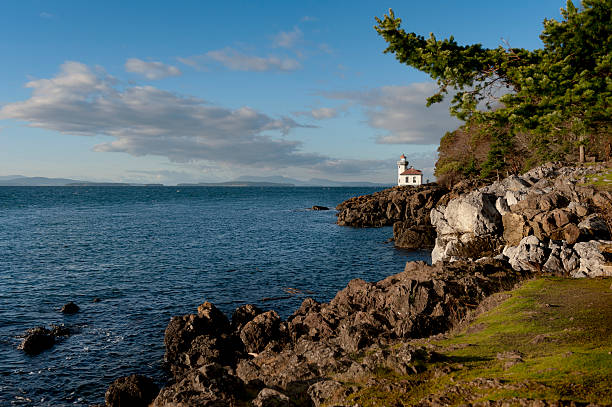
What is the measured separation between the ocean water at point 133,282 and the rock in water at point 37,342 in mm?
613

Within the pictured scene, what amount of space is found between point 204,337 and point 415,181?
144625mm

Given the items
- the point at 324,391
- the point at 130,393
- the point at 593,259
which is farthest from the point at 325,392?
the point at 593,259

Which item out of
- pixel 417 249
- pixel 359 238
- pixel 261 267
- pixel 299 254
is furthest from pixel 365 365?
pixel 359 238

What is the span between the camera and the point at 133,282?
3772cm

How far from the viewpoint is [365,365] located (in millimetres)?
11641

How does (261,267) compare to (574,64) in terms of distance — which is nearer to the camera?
(574,64)

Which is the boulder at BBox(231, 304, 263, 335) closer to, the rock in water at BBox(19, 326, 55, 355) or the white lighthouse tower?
the rock in water at BBox(19, 326, 55, 355)

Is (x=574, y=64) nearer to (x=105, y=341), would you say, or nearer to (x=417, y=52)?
(x=417, y=52)

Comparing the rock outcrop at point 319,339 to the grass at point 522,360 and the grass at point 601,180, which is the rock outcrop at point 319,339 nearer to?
the grass at point 522,360

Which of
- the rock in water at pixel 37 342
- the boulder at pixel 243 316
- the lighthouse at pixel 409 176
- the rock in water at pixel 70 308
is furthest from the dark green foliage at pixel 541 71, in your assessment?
the lighthouse at pixel 409 176

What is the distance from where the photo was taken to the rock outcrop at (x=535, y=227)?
73.6 ft

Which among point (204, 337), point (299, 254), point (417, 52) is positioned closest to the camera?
point (417, 52)

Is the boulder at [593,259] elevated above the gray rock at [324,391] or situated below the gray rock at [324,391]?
above

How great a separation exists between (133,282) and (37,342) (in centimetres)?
1447
